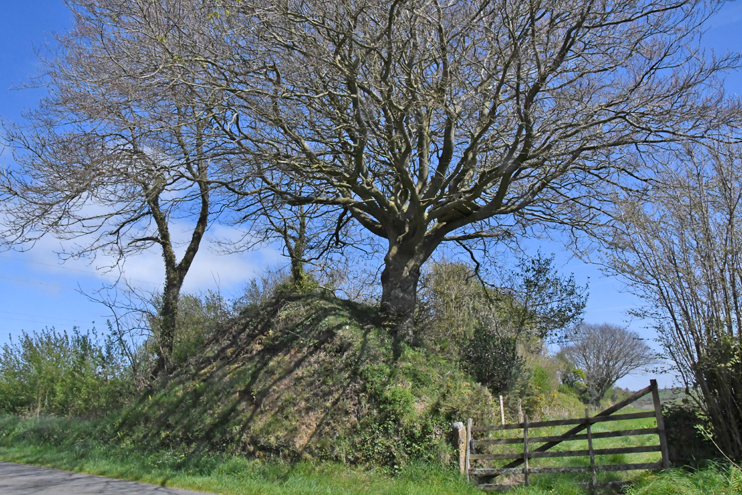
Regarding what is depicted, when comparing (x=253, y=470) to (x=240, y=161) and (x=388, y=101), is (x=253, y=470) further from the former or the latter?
(x=388, y=101)

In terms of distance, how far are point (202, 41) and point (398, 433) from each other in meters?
8.79

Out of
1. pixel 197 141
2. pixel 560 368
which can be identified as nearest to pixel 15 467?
pixel 197 141

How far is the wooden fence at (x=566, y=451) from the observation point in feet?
27.3

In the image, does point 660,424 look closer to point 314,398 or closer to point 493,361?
point 493,361

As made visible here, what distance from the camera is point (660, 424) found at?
8289 mm

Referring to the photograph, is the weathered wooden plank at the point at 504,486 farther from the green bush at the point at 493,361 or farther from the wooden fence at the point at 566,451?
the green bush at the point at 493,361

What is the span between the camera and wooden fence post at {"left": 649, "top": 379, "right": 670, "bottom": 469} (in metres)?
8.06

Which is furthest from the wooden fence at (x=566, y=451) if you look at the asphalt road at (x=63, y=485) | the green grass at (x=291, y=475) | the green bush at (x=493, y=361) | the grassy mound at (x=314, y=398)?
the asphalt road at (x=63, y=485)

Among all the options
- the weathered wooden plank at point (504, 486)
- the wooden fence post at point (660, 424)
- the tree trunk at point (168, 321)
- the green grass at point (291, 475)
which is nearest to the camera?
A: the green grass at point (291, 475)

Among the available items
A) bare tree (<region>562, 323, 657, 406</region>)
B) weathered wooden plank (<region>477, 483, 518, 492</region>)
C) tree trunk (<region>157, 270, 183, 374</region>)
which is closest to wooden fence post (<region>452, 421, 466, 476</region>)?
weathered wooden plank (<region>477, 483, 518, 492</region>)

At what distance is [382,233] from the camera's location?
15703 millimetres

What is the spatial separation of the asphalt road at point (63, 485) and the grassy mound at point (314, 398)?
200cm

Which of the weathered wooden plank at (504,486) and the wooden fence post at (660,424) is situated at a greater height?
the wooden fence post at (660,424)

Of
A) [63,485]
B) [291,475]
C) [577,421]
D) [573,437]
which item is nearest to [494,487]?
[573,437]
